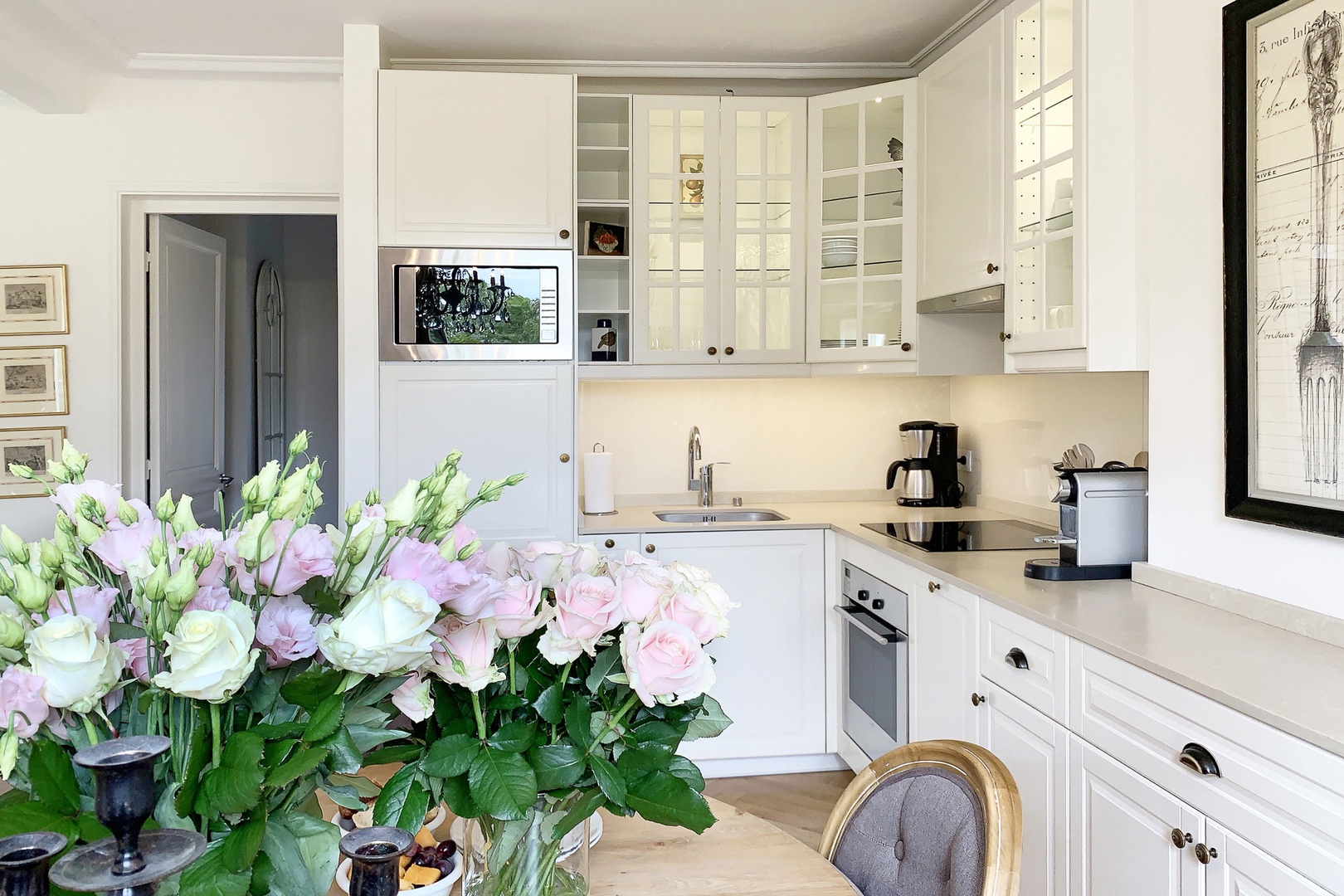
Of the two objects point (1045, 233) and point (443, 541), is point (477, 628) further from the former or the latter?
point (1045, 233)

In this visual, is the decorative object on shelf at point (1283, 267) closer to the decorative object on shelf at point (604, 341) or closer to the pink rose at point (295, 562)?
the pink rose at point (295, 562)

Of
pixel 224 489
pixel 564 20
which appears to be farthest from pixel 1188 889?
pixel 224 489

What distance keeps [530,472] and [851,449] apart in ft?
4.73

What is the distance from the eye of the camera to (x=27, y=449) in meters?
3.83

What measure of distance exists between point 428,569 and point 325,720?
13cm

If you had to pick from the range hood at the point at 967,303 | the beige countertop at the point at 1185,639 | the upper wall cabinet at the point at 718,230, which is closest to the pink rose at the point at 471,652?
the beige countertop at the point at 1185,639

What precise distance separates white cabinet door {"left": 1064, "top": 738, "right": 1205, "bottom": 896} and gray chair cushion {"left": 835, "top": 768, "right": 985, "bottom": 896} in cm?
58

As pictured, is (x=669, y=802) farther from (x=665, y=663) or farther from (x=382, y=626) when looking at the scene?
(x=382, y=626)

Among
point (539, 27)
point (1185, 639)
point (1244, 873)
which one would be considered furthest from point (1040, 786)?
point (539, 27)

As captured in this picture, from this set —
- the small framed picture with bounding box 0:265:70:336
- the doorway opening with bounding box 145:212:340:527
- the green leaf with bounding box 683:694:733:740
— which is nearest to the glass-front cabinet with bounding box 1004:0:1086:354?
the green leaf with bounding box 683:694:733:740

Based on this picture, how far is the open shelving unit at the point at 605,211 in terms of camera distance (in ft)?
12.1

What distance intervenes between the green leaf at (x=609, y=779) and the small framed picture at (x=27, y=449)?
376cm

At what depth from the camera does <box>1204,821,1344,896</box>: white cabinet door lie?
137 cm

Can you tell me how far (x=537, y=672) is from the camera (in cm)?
88
